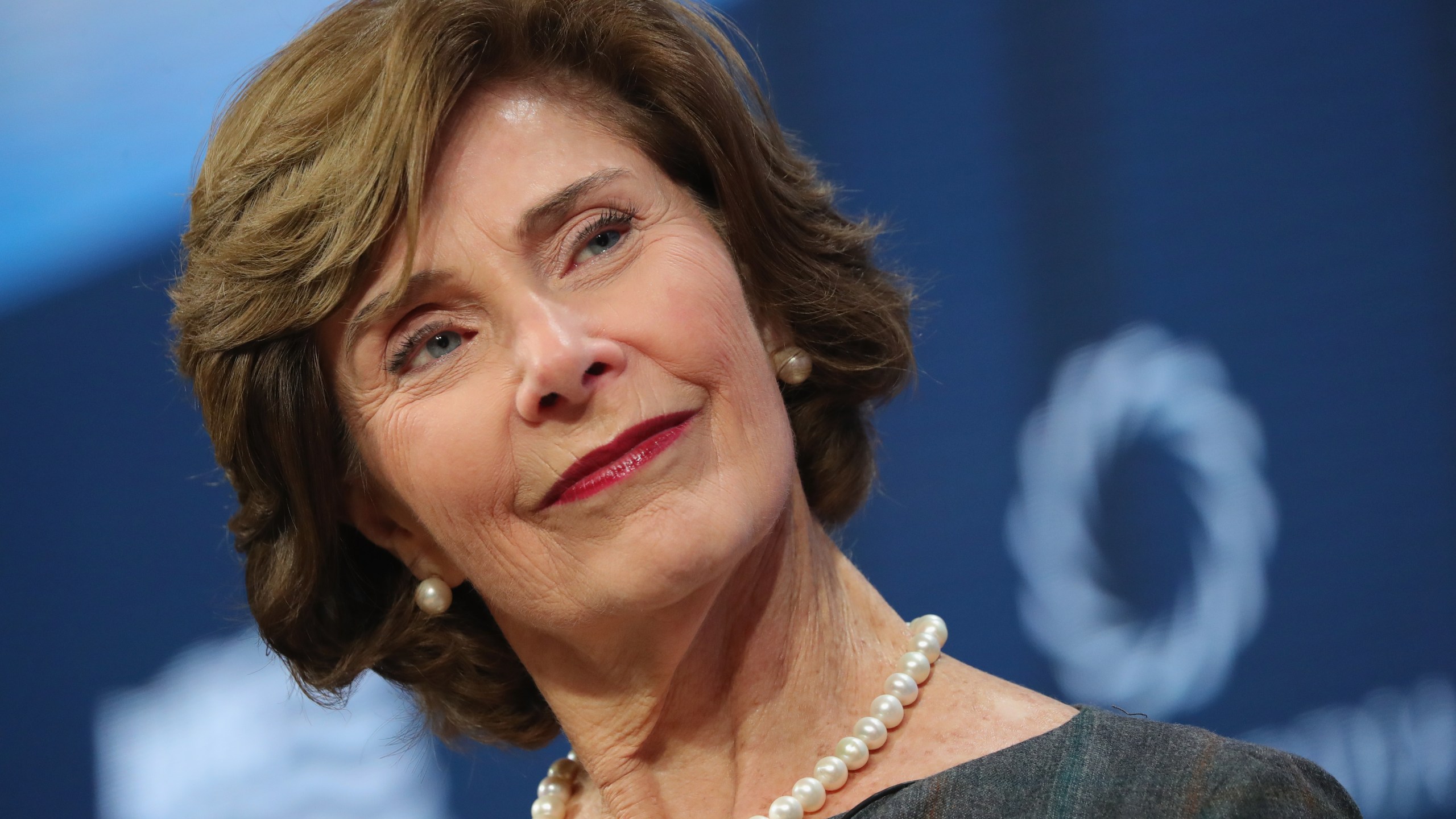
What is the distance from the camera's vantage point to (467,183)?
1.32 metres

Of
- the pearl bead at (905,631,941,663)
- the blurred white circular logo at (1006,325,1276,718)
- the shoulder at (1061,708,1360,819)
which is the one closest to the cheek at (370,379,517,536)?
the pearl bead at (905,631,941,663)

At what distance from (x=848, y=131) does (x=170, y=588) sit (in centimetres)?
140

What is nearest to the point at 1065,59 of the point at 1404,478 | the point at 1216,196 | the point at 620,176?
the point at 1216,196

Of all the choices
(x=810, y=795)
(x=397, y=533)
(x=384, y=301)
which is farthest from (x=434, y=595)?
(x=810, y=795)

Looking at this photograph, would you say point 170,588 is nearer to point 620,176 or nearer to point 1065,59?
point 620,176

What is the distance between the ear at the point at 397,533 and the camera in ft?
5.03

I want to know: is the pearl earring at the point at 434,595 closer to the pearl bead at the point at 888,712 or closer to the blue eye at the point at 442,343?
the blue eye at the point at 442,343

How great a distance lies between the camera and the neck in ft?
4.54

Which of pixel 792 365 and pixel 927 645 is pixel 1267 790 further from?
pixel 792 365

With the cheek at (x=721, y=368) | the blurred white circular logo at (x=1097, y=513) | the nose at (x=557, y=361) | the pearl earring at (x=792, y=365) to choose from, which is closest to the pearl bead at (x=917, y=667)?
the cheek at (x=721, y=368)

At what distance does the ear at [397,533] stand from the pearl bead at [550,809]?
301 millimetres

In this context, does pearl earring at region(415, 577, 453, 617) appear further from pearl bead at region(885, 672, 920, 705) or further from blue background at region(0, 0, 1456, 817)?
blue background at region(0, 0, 1456, 817)

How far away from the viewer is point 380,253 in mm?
1328

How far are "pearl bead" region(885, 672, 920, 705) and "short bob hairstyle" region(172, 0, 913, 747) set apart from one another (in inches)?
12.6
